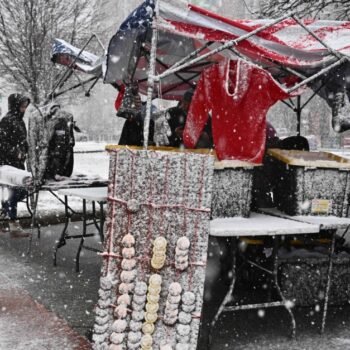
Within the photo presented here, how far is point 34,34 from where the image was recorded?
1727 centimetres

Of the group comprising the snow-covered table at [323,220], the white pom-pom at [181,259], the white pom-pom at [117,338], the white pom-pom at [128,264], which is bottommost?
the white pom-pom at [117,338]

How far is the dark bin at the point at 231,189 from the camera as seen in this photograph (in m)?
4.24

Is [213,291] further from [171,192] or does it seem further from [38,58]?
[38,58]

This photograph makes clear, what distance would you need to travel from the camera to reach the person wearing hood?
793cm

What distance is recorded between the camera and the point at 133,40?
480cm

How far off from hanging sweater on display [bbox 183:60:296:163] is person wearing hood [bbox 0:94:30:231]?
4.03m

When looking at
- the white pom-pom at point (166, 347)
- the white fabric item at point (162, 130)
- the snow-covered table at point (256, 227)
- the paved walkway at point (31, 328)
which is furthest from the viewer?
the white fabric item at point (162, 130)

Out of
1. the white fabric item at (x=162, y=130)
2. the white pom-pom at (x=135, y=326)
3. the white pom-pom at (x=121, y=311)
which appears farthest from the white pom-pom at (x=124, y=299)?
the white fabric item at (x=162, y=130)

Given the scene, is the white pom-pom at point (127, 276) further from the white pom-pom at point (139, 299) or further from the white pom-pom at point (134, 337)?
the white pom-pom at point (134, 337)

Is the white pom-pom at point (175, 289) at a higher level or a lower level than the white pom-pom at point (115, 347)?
higher

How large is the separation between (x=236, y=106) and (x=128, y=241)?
170 cm

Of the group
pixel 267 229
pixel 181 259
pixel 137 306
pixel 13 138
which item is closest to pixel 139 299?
pixel 137 306

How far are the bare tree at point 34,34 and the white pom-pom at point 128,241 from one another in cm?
1405

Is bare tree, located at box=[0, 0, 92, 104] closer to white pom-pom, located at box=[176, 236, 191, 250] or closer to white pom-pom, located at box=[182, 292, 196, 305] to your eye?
white pom-pom, located at box=[176, 236, 191, 250]
